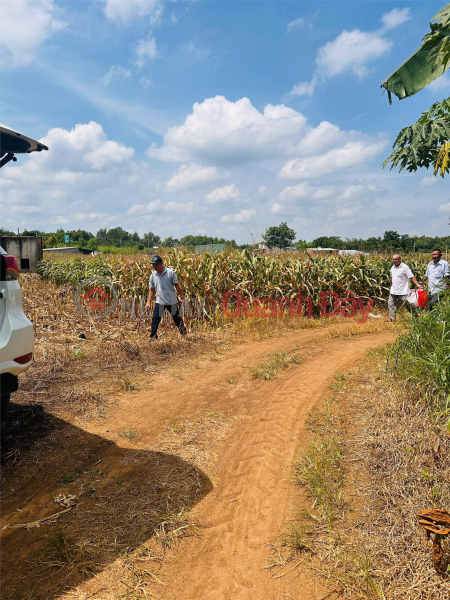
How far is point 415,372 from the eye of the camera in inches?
147

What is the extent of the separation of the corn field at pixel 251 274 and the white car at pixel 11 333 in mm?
6397

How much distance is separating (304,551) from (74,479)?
75.1 inches

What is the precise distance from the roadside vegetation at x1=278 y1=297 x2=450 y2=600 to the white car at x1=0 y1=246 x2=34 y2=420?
2257 millimetres

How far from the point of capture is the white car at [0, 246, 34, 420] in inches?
107

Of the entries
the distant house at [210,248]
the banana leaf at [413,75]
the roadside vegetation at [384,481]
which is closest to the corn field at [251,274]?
the distant house at [210,248]

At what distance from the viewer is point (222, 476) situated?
3143mm

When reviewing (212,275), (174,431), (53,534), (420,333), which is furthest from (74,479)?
(212,275)

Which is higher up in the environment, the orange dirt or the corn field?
→ the corn field

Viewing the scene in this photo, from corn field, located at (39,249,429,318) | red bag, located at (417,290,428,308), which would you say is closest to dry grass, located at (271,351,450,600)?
red bag, located at (417,290,428,308)

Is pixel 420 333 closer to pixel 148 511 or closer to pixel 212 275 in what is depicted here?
pixel 148 511

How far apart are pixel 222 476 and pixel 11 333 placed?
81.3 inches

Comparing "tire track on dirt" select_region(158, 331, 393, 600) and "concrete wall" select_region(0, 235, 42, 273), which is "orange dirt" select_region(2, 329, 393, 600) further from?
"concrete wall" select_region(0, 235, 42, 273)

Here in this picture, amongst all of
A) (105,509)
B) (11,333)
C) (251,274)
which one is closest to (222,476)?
(105,509)

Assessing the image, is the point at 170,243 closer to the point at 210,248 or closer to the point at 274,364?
the point at 210,248
